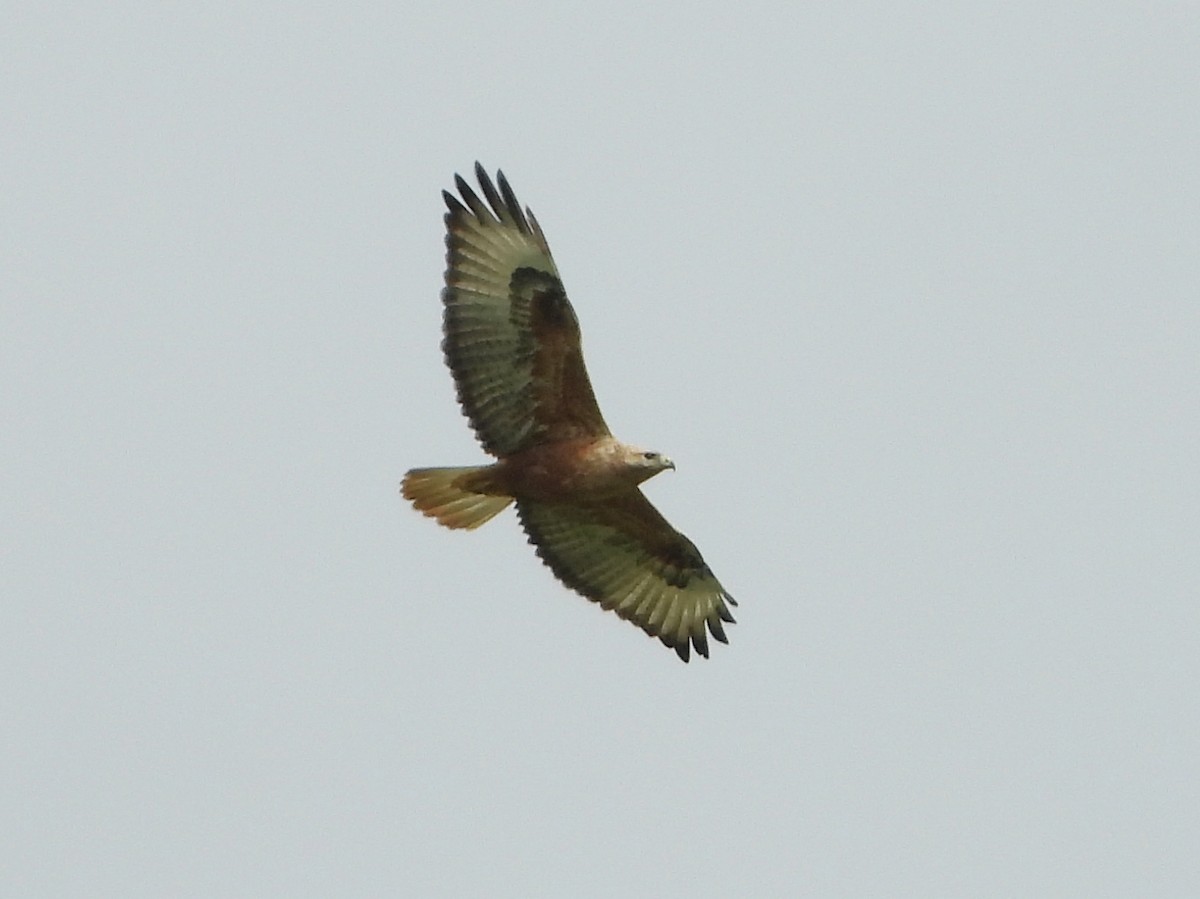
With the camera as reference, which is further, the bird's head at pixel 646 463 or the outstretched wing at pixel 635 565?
the outstretched wing at pixel 635 565

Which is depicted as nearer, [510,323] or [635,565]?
[510,323]

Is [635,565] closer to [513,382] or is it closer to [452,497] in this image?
[452,497]

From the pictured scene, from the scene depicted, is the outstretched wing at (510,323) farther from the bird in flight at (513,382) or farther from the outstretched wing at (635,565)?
the outstretched wing at (635,565)

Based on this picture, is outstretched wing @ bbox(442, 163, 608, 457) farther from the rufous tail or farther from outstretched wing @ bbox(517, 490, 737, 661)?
Answer: outstretched wing @ bbox(517, 490, 737, 661)

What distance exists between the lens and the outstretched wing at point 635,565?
16109 mm

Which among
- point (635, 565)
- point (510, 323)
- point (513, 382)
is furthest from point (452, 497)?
point (635, 565)

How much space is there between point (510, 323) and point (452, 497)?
1146mm

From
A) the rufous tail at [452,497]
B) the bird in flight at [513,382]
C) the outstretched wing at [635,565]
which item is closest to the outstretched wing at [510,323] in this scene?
the bird in flight at [513,382]

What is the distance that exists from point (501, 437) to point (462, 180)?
5.12 feet

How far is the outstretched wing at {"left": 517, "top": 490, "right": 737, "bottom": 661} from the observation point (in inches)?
634

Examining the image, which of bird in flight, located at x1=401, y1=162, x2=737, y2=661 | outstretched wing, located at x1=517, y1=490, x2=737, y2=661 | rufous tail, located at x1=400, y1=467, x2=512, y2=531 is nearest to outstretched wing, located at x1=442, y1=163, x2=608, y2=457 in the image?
bird in flight, located at x1=401, y1=162, x2=737, y2=661

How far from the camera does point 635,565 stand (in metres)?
16.4

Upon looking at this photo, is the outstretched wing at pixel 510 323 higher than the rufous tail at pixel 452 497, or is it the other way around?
the outstretched wing at pixel 510 323

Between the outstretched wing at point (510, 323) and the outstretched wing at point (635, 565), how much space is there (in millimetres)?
795
